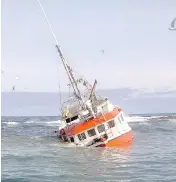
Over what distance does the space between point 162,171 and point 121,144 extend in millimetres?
14146

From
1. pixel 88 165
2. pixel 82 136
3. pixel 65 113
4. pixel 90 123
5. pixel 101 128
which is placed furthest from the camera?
pixel 65 113

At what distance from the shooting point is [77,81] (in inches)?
1570

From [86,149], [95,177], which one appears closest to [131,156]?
[86,149]

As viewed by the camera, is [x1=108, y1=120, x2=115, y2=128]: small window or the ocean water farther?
[x1=108, y1=120, x2=115, y2=128]: small window

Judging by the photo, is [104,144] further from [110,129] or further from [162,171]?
[162,171]

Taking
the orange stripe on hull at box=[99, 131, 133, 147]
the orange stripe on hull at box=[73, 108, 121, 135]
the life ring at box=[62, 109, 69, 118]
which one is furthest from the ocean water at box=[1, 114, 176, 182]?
the life ring at box=[62, 109, 69, 118]

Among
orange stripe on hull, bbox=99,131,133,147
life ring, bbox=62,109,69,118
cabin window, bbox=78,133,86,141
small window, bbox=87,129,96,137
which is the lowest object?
orange stripe on hull, bbox=99,131,133,147

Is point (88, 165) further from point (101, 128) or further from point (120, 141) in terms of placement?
point (120, 141)

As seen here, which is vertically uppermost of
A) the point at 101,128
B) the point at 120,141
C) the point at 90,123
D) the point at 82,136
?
the point at 90,123

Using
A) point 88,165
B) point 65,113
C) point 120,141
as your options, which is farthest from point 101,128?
point 88,165

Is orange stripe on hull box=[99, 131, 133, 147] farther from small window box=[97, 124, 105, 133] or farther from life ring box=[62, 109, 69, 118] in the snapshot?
life ring box=[62, 109, 69, 118]

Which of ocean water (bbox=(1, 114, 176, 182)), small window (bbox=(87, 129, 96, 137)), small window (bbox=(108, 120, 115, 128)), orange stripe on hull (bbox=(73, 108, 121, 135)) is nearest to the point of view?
ocean water (bbox=(1, 114, 176, 182))

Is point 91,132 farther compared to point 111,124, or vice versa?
point 111,124

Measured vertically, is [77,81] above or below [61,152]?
above
